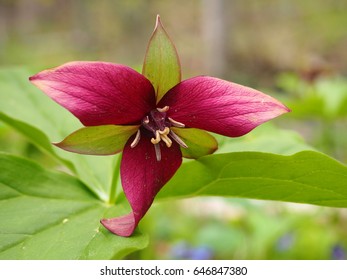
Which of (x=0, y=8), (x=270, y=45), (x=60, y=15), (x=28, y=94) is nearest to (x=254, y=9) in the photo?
(x=270, y=45)

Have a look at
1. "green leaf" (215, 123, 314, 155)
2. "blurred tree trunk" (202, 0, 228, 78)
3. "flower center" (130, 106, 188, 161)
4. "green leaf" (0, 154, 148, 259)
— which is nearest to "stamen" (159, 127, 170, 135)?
"flower center" (130, 106, 188, 161)

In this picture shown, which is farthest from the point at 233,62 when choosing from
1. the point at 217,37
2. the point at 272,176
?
the point at 272,176

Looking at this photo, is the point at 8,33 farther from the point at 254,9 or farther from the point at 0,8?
the point at 254,9

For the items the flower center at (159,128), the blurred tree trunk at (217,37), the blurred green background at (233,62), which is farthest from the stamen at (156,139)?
the blurred tree trunk at (217,37)

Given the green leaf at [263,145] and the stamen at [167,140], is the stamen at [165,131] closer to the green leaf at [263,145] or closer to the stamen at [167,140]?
the stamen at [167,140]

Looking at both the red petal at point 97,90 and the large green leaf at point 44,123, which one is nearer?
the red petal at point 97,90

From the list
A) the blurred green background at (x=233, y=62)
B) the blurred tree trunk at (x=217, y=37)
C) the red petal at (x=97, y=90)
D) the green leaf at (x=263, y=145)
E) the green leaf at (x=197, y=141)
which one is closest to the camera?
the red petal at (x=97, y=90)
